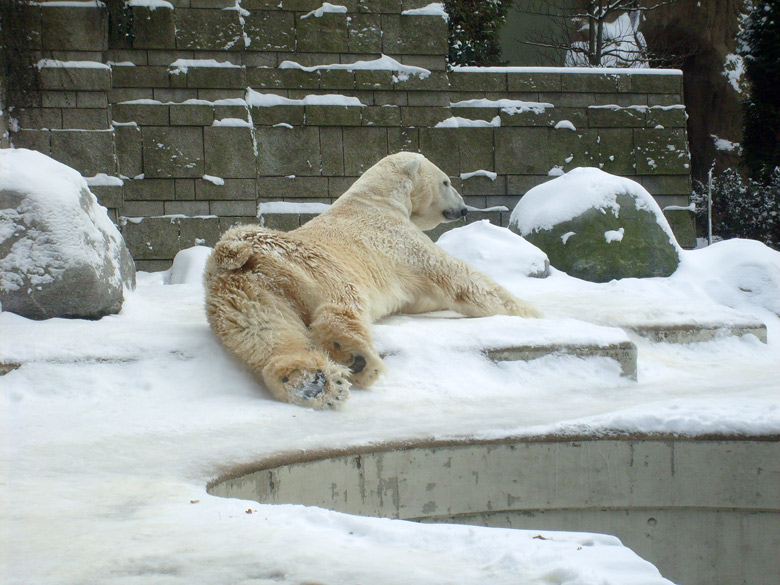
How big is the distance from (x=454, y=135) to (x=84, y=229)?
5081mm

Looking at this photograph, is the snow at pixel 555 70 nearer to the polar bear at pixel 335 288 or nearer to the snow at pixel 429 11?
the snow at pixel 429 11

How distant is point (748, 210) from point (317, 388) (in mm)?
11086

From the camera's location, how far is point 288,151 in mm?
8180

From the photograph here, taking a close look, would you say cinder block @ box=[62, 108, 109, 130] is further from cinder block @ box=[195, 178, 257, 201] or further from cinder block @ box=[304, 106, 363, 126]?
cinder block @ box=[304, 106, 363, 126]

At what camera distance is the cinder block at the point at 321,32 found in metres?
8.06

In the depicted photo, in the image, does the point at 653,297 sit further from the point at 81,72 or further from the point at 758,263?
the point at 81,72

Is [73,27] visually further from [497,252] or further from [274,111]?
[497,252]

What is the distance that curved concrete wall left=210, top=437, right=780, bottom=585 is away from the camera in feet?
10.2

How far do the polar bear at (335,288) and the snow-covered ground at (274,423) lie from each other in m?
0.15

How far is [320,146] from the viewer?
8.23 meters

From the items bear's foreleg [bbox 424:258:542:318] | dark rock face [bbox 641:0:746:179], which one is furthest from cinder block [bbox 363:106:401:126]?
dark rock face [bbox 641:0:746:179]

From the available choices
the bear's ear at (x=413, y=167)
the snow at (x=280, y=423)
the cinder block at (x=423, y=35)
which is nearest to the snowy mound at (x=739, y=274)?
the snow at (x=280, y=423)

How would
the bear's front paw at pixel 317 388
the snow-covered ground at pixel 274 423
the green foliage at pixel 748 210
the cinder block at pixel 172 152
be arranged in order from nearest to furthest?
the snow-covered ground at pixel 274 423
the bear's front paw at pixel 317 388
the cinder block at pixel 172 152
the green foliage at pixel 748 210

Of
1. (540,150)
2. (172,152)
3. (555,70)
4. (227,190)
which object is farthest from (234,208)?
(555,70)
